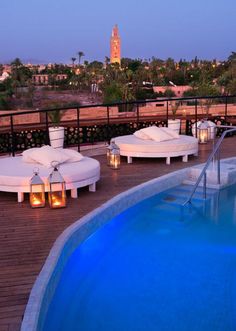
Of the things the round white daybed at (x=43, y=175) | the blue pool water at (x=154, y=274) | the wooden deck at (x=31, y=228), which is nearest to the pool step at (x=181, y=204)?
the blue pool water at (x=154, y=274)

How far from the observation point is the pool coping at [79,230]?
2941 millimetres

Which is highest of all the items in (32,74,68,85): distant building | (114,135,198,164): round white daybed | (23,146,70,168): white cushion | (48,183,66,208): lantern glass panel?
(32,74,68,85): distant building

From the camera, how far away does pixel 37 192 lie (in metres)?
5.27

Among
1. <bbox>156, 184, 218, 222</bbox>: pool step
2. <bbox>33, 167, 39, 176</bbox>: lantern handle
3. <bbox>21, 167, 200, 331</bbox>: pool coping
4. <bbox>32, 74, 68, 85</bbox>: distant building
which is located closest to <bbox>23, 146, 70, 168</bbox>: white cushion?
<bbox>33, 167, 39, 176</bbox>: lantern handle

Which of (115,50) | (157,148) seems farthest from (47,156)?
(115,50)

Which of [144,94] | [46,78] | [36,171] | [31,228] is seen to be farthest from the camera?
[46,78]

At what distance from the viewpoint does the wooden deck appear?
3141 millimetres

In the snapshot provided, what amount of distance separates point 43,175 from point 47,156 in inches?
19.2

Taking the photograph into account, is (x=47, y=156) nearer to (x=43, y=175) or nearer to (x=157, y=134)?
(x=43, y=175)

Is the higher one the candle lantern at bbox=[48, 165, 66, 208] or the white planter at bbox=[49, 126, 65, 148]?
the white planter at bbox=[49, 126, 65, 148]

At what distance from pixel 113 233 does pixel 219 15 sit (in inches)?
1855

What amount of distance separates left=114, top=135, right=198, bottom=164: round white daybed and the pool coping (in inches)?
27.3

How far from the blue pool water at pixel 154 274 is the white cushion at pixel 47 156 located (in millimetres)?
1048

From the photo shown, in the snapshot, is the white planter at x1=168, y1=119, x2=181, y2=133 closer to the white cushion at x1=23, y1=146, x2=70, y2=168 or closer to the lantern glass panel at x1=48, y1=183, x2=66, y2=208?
the white cushion at x1=23, y1=146, x2=70, y2=168
